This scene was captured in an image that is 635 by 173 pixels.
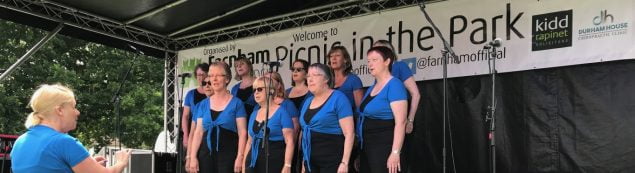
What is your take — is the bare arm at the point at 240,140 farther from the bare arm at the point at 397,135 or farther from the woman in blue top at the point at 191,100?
the bare arm at the point at 397,135

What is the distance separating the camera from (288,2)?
6090mm

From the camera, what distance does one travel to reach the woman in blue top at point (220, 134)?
4422mm

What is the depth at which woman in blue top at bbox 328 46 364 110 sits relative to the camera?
434 centimetres

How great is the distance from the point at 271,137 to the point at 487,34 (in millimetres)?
2064

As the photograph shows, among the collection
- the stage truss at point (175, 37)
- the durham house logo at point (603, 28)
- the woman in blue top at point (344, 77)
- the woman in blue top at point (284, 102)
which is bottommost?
the woman in blue top at point (284, 102)

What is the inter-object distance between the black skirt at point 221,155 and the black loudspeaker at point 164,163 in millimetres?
1863

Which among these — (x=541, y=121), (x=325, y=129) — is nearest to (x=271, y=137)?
(x=325, y=129)

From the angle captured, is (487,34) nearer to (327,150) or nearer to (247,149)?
(327,150)

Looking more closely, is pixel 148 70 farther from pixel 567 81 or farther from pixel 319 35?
pixel 567 81

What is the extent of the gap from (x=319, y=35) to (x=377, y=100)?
2.57 metres

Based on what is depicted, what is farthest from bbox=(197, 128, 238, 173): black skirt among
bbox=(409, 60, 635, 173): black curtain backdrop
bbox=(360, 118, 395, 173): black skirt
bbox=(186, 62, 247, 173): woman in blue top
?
bbox=(409, 60, 635, 173): black curtain backdrop

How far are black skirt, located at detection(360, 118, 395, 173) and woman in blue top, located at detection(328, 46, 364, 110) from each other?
0.58m

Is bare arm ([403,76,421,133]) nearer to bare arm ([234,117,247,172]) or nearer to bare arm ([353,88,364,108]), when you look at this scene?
bare arm ([353,88,364,108])


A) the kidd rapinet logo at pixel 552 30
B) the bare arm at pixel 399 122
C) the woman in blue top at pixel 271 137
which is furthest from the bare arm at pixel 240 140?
the kidd rapinet logo at pixel 552 30
